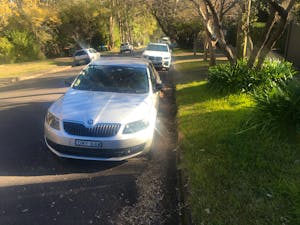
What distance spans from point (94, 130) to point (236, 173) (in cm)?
220

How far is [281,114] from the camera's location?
533cm

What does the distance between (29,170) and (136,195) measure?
1.84 meters

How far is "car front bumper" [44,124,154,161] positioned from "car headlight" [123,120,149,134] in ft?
0.22

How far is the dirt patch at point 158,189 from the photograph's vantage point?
362 centimetres

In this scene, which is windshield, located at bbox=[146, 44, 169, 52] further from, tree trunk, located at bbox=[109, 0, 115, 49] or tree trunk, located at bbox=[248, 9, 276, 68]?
tree trunk, located at bbox=[109, 0, 115, 49]

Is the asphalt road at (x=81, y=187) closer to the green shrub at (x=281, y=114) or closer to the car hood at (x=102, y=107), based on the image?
the car hood at (x=102, y=107)

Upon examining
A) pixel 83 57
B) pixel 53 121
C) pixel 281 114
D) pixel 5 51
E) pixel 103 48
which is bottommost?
pixel 103 48

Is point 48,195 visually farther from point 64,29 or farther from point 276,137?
point 64,29

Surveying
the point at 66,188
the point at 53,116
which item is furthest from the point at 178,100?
the point at 66,188

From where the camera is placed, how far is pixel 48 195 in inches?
159

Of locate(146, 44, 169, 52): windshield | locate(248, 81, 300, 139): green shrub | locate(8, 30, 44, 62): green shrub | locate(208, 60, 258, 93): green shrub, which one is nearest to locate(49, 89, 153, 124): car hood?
locate(248, 81, 300, 139): green shrub

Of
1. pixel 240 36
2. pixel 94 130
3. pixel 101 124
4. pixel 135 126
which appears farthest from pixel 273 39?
pixel 94 130

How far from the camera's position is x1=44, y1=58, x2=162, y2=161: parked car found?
459 cm

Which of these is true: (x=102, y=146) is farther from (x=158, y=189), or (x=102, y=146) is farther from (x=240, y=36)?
(x=240, y=36)
